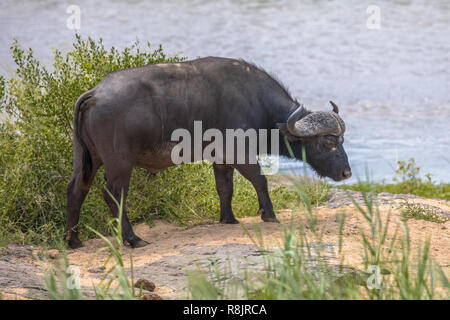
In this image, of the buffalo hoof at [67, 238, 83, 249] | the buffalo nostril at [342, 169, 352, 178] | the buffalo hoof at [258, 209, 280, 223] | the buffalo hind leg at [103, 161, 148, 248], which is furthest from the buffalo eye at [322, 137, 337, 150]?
the buffalo hoof at [67, 238, 83, 249]

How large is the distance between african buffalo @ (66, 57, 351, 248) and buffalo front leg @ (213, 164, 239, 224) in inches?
0.5

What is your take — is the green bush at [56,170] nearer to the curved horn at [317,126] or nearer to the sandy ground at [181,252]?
the sandy ground at [181,252]

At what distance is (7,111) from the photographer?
789 cm

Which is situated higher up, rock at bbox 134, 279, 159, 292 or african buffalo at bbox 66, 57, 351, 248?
african buffalo at bbox 66, 57, 351, 248

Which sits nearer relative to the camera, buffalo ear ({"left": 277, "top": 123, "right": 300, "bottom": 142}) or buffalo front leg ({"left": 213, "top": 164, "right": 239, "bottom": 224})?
buffalo ear ({"left": 277, "top": 123, "right": 300, "bottom": 142})

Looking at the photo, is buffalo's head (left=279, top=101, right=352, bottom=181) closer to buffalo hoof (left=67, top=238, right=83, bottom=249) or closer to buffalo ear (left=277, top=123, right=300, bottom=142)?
buffalo ear (left=277, top=123, right=300, bottom=142)

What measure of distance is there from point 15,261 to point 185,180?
2485 mm

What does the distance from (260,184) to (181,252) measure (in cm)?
186

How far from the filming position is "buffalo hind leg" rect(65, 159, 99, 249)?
6.70m

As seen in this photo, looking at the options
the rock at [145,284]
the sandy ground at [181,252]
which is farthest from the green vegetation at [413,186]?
the rock at [145,284]

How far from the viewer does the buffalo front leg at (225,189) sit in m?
7.31

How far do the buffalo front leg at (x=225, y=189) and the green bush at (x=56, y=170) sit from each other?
0.41 metres
